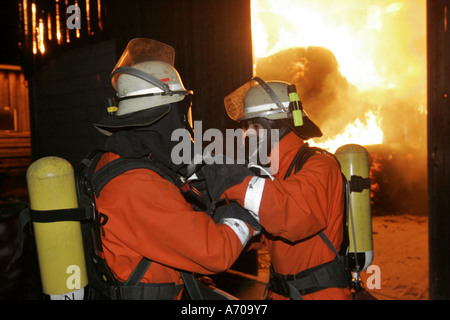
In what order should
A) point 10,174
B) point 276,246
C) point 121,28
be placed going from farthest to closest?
point 10,174, point 121,28, point 276,246

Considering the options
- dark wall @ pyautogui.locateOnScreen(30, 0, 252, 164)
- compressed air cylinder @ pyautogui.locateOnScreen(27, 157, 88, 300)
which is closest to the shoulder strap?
compressed air cylinder @ pyautogui.locateOnScreen(27, 157, 88, 300)

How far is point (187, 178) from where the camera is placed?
2.04 m

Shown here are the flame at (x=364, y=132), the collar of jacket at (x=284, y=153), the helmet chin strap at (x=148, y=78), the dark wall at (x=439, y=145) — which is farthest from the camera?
Result: the flame at (x=364, y=132)

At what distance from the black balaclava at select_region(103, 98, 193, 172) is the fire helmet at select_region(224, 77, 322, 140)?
631mm

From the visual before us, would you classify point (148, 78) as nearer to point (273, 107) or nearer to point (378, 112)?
→ point (273, 107)

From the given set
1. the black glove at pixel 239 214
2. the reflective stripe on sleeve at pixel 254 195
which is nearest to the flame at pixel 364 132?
the black glove at pixel 239 214

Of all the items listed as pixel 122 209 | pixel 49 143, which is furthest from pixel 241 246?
pixel 49 143

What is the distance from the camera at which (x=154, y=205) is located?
1721mm

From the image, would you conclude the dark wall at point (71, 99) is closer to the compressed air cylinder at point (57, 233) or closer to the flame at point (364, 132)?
the compressed air cylinder at point (57, 233)

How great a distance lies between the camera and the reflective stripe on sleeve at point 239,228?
74.4 inches

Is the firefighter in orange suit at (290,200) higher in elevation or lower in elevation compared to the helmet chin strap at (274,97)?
lower

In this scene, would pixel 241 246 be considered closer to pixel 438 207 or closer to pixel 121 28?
pixel 438 207

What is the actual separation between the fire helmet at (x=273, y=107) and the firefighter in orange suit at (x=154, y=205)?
1.91ft
